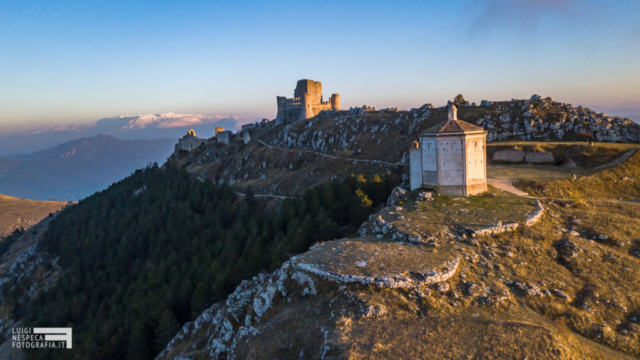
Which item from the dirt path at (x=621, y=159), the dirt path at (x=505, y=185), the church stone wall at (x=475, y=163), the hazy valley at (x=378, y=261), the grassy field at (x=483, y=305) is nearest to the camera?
the grassy field at (x=483, y=305)

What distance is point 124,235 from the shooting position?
254ft

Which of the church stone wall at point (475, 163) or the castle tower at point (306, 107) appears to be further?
the castle tower at point (306, 107)

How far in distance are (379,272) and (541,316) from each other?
9.54 meters

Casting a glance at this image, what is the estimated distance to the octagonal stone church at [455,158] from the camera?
1533 inches

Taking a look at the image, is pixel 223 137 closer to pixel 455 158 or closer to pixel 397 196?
pixel 397 196

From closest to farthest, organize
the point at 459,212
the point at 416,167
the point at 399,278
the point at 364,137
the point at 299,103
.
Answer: the point at 399,278, the point at 459,212, the point at 416,167, the point at 364,137, the point at 299,103

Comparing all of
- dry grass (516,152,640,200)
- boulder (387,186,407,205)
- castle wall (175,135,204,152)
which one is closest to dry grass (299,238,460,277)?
boulder (387,186,407,205)

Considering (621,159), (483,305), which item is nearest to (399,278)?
(483,305)

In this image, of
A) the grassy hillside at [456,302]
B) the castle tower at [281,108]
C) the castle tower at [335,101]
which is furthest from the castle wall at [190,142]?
the grassy hillside at [456,302]

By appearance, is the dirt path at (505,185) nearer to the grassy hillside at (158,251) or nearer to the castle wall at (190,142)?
the grassy hillside at (158,251)

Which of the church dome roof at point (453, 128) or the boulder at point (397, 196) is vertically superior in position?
the church dome roof at point (453, 128)

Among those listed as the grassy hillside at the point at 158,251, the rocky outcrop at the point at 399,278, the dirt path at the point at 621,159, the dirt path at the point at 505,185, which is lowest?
the grassy hillside at the point at 158,251

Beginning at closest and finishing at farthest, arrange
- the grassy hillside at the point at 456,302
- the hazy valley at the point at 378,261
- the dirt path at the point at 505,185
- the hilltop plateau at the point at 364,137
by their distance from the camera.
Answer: the grassy hillside at the point at 456,302, the hazy valley at the point at 378,261, the dirt path at the point at 505,185, the hilltop plateau at the point at 364,137

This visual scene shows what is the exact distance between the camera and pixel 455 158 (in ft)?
129
